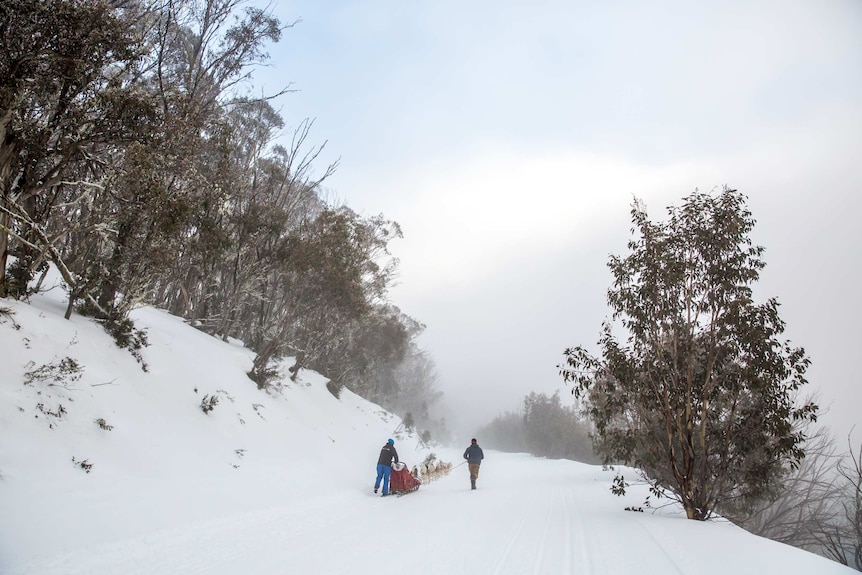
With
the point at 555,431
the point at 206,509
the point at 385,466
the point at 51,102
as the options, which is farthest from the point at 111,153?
the point at 555,431

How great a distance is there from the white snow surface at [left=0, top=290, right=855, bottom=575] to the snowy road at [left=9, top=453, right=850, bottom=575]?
3 cm

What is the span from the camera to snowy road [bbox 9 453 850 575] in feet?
16.3

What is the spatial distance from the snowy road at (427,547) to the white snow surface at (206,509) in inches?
1.3

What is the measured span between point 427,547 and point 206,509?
381 cm

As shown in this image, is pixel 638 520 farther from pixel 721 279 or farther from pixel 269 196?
pixel 269 196

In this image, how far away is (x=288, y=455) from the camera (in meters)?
12.7

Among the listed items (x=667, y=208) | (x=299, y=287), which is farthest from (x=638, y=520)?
(x=299, y=287)

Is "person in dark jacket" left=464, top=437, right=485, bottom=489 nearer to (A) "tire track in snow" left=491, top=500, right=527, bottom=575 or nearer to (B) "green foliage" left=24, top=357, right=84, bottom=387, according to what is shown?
(A) "tire track in snow" left=491, top=500, right=527, bottom=575

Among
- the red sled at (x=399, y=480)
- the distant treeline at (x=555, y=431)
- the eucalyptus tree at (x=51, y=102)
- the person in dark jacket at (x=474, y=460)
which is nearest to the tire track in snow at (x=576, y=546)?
the person in dark jacket at (x=474, y=460)

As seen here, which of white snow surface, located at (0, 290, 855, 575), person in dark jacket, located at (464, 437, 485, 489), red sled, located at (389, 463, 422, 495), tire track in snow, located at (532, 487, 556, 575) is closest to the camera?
white snow surface, located at (0, 290, 855, 575)

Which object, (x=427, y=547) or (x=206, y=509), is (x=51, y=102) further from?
(x=427, y=547)

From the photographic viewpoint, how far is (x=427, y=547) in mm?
6070

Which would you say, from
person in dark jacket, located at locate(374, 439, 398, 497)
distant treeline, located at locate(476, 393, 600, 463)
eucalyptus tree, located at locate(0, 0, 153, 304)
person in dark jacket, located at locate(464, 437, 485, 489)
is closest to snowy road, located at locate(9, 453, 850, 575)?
person in dark jacket, located at locate(374, 439, 398, 497)

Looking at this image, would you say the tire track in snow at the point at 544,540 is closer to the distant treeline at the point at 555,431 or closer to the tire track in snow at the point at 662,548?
the tire track in snow at the point at 662,548
